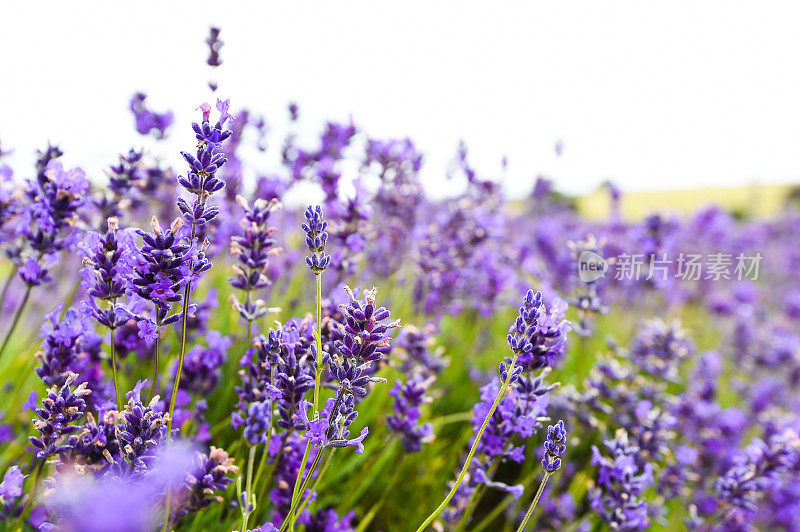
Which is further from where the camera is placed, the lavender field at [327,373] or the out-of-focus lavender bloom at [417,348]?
the out-of-focus lavender bloom at [417,348]

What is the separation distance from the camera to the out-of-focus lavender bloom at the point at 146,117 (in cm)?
256

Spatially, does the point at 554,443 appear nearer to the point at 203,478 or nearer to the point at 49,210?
the point at 203,478

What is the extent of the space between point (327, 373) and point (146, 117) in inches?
69.2

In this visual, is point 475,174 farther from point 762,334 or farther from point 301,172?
point 762,334

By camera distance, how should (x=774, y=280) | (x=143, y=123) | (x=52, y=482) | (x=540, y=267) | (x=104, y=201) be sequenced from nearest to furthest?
(x=52, y=482) < (x=104, y=201) < (x=143, y=123) < (x=540, y=267) < (x=774, y=280)

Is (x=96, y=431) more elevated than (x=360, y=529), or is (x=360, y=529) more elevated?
(x=96, y=431)

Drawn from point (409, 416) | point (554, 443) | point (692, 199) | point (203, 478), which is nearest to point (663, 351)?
point (409, 416)

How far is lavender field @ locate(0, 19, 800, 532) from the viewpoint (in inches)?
46.2

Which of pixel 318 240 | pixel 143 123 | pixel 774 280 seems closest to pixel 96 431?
pixel 318 240

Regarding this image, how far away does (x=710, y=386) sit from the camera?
355 centimetres

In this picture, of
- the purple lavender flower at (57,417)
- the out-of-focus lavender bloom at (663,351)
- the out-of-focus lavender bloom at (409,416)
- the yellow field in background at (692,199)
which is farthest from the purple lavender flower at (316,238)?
the yellow field in background at (692,199)

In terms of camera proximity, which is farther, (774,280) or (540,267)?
(774,280)

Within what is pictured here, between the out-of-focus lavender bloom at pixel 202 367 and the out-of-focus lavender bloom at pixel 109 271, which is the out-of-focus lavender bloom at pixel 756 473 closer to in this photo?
the out-of-focus lavender bloom at pixel 202 367

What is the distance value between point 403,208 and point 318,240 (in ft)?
7.38
